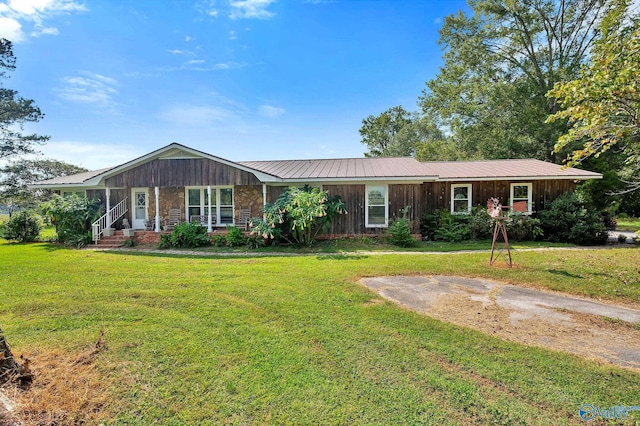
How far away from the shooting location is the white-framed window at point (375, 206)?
517 inches

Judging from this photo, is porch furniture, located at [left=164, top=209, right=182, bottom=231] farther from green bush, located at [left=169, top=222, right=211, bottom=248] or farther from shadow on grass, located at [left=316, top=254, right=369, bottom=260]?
shadow on grass, located at [left=316, top=254, right=369, bottom=260]

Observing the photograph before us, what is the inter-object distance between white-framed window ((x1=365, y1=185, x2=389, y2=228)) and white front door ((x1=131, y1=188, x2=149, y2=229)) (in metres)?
11.2

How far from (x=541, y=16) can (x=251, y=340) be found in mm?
29063

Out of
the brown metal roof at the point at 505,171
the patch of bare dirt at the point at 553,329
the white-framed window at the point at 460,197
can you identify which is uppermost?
the brown metal roof at the point at 505,171

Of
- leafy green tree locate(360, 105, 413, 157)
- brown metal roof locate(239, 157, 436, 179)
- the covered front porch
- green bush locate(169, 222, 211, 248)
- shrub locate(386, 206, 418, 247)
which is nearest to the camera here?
shrub locate(386, 206, 418, 247)

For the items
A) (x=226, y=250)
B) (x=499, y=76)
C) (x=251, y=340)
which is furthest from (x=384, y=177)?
(x=499, y=76)

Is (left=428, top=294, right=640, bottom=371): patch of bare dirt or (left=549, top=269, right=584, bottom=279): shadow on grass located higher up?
(left=549, top=269, right=584, bottom=279): shadow on grass

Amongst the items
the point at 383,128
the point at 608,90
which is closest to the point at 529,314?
the point at 608,90

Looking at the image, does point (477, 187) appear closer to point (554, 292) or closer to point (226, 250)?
point (554, 292)

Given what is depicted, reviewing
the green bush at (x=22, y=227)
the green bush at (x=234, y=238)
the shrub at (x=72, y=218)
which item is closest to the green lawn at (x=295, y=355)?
the green bush at (x=234, y=238)

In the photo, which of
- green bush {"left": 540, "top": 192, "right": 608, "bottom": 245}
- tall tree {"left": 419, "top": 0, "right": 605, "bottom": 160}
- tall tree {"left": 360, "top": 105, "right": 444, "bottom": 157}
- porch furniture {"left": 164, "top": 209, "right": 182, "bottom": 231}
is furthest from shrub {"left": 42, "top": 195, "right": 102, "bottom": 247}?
tall tree {"left": 360, "top": 105, "right": 444, "bottom": 157}

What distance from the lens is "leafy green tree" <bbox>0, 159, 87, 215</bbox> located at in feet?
80.0

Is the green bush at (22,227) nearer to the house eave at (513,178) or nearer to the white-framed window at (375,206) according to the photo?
the white-framed window at (375,206)

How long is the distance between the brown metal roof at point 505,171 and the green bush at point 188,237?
1056cm
